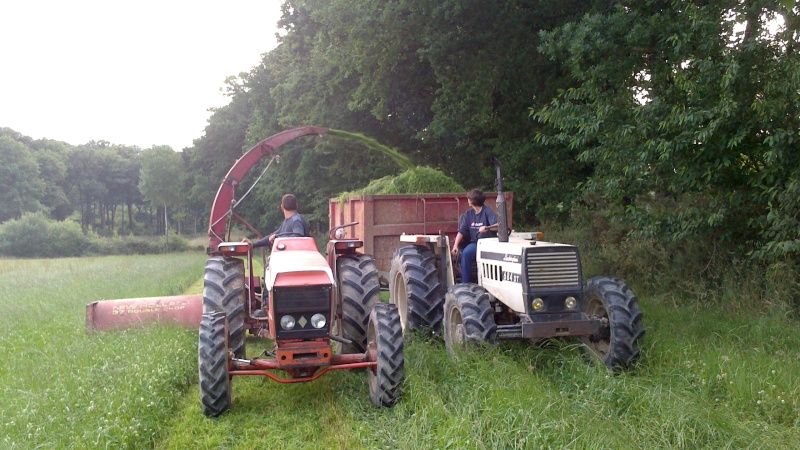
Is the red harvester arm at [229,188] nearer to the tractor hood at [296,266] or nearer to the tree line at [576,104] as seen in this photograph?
the tractor hood at [296,266]

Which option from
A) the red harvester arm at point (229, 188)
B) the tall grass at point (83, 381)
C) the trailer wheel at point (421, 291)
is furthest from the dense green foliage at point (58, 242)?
the trailer wheel at point (421, 291)

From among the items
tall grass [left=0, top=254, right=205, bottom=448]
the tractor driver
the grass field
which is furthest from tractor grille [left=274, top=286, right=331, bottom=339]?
the tractor driver

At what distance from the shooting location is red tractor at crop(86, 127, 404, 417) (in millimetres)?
4832

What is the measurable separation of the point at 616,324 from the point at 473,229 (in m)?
1.97

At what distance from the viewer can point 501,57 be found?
487 inches

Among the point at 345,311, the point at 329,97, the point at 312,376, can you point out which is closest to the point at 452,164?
the point at 329,97

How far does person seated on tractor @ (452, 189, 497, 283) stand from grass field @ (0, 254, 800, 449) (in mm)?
919

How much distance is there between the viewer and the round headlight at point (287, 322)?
16.2ft

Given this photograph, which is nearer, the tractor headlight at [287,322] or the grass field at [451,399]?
the grass field at [451,399]

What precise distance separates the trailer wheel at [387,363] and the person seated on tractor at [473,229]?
1903 millimetres

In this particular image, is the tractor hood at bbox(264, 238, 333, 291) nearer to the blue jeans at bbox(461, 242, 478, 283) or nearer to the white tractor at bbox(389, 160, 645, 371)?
the white tractor at bbox(389, 160, 645, 371)

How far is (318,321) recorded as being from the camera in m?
4.99

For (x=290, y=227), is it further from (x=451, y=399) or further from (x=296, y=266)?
(x=451, y=399)

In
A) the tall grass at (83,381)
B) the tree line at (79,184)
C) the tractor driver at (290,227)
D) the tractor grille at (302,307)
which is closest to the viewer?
the tall grass at (83,381)
